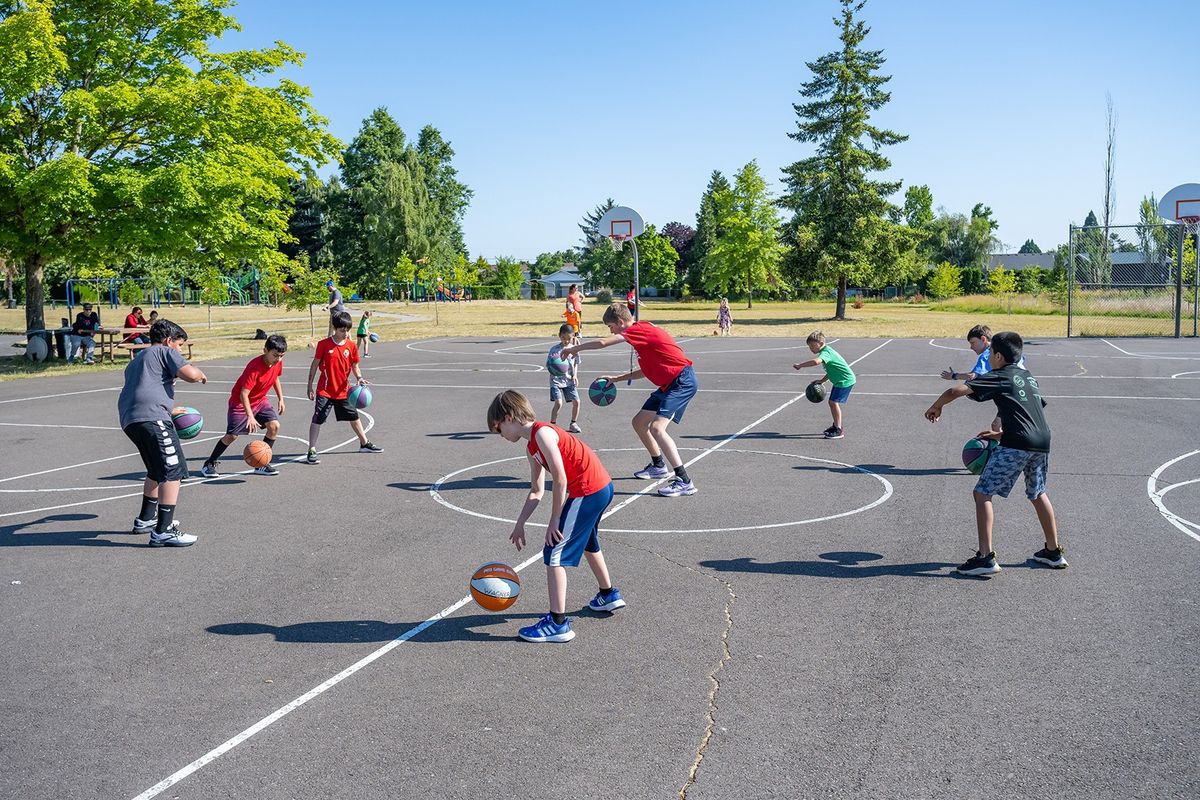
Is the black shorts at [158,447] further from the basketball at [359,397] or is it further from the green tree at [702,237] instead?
the green tree at [702,237]

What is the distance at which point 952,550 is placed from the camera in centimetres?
859

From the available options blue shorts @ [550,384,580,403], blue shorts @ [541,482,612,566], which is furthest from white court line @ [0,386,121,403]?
blue shorts @ [541,482,612,566]

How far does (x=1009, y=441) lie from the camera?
7.71 metres

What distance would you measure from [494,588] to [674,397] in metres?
4.87

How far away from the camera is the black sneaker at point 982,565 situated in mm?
7801

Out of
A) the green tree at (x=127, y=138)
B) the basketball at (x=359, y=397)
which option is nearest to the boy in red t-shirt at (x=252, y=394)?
the basketball at (x=359, y=397)

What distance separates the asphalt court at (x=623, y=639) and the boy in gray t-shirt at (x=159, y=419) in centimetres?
34

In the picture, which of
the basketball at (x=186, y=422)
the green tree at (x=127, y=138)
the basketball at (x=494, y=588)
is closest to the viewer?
the basketball at (x=494, y=588)

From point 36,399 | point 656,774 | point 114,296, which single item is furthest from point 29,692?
point 114,296

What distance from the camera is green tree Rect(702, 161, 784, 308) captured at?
220ft

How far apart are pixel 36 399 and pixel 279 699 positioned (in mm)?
19278

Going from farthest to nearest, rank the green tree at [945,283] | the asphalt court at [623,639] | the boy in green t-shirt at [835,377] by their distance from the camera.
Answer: the green tree at [945,283] → the boy in green t-shirt at [835,377] → the asphalt court at [623,639]

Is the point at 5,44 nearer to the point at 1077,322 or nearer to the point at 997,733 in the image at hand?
the point at 997,733

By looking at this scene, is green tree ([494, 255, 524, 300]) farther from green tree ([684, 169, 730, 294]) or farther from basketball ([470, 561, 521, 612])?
basketball ([470, 561, 521, 612])
